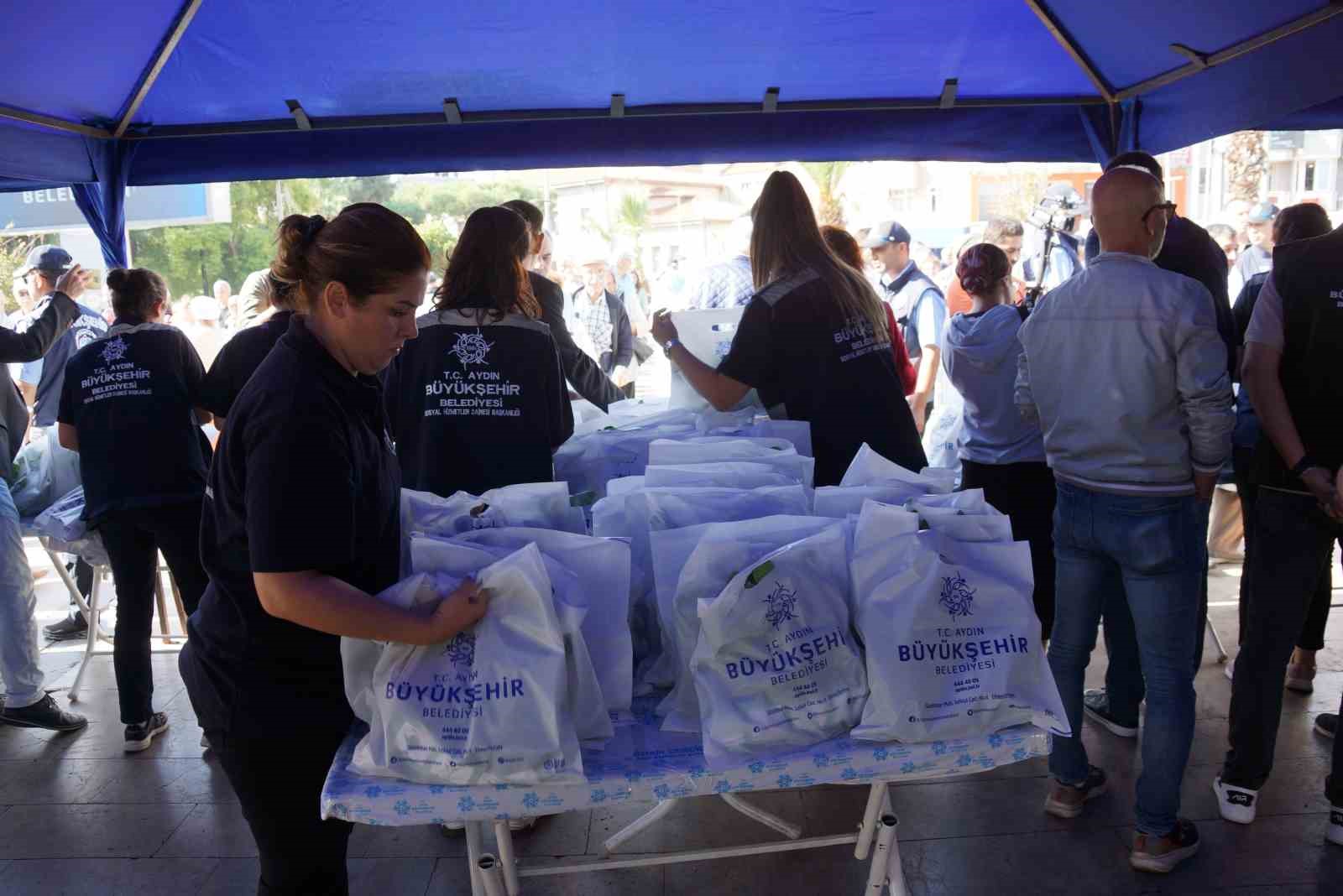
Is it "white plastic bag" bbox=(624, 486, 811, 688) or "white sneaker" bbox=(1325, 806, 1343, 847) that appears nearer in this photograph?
"white plastic bag" bbox=(624, 486, 811, 688)

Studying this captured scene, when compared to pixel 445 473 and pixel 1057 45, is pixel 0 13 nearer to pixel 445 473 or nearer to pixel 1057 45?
pixel 445 473

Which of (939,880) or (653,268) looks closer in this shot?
(939,880)

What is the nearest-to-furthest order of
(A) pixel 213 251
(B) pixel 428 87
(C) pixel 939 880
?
(C) pixel 939 880 < (B) pixel 428 87 < (A) pixel 213 251

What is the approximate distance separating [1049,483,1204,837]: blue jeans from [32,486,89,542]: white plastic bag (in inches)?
127


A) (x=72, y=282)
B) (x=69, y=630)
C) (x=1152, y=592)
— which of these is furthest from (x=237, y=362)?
(x=1152, y=592)

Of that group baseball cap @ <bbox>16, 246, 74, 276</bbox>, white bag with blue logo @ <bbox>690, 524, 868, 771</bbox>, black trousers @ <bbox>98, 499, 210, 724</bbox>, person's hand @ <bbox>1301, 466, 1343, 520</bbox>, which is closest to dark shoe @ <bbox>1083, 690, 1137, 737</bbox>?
person's hand @ <bbox>1301, 466, 1343, 520</bbox>

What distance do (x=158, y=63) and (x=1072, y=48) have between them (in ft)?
10.6

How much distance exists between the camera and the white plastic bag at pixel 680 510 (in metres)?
1.76

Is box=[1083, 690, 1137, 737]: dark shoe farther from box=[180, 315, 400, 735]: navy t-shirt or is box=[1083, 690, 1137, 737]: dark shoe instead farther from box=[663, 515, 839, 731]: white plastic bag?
box=[180, 315, 400, 735]: navy t-shirt

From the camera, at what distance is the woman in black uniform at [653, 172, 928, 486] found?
264 cm

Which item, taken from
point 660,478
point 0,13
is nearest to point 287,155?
point 0,13

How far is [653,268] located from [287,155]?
116 feet

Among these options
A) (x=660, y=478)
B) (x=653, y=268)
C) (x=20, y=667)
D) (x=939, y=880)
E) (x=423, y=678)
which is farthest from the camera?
(x=653, y=268)

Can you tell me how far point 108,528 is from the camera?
10.6 ft
